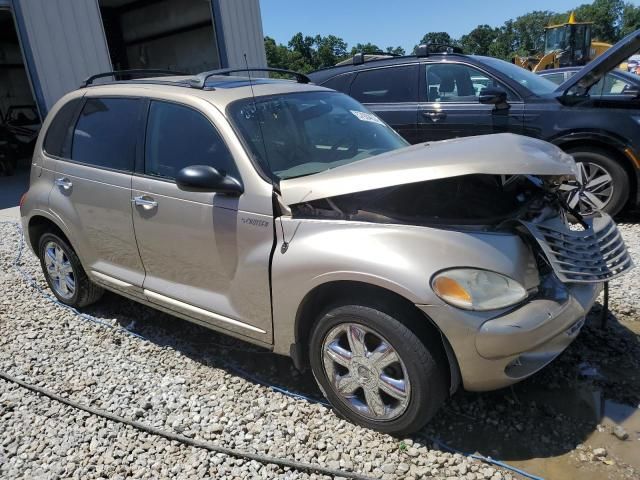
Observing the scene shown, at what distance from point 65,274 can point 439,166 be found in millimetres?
3290

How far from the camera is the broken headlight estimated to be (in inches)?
83.4

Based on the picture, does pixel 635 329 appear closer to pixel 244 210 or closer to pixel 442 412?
pixel 442 412

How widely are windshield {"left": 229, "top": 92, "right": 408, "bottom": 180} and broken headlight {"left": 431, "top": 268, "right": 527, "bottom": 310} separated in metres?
1.08

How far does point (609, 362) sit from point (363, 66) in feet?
16.0

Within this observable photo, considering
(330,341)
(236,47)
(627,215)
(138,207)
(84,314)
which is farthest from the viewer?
(236,47)

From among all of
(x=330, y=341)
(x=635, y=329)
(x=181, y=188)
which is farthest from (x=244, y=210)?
(x=635, y=329)

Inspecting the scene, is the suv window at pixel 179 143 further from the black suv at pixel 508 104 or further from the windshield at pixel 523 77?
the windshield at pixel 523 77

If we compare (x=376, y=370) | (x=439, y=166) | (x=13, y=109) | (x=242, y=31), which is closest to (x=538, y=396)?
(x=376, y=370)

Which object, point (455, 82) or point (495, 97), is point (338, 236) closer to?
point (495, 97)

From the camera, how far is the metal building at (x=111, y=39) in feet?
33.1

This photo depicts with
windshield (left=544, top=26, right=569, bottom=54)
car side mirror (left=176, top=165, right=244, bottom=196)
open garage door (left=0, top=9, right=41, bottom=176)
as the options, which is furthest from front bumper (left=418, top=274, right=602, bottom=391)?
windshield (left=544, top=26, right=569, bottom=54)

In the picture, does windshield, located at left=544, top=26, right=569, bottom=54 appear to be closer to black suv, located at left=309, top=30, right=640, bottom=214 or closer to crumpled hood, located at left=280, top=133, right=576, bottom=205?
black suv, located at left=309, top=30, right=640, bottom=214

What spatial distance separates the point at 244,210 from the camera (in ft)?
8.80

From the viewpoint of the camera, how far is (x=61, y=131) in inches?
151
